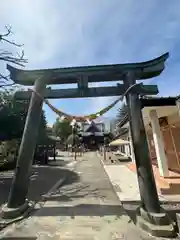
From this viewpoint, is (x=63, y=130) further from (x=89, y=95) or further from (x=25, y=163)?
(x=25, y=163)

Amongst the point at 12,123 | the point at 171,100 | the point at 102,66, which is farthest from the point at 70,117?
the point at 12,123

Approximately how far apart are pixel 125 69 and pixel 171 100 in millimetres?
1766

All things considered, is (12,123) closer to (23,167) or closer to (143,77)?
(23,167)

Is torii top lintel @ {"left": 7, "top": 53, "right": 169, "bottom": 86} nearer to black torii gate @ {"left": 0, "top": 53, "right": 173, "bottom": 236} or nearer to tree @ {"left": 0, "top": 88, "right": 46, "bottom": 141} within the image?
black torii gate @ {"left": 0, "top": 53, "right": 173, "bottom": 236}

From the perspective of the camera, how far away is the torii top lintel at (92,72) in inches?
222

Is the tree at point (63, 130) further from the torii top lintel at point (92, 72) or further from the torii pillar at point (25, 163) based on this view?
the torii pillar at point (25, 163)

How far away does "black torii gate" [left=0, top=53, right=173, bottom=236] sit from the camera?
4.68 metres

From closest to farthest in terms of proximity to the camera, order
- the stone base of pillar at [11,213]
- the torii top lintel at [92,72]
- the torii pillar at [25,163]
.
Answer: the stone base of pillar at [11,213] → the torii pillar at [25,163] → the torii top lintel at [92,72]

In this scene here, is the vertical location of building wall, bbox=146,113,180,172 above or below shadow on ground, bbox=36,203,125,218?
above

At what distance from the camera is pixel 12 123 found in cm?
1329

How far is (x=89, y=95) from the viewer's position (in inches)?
226

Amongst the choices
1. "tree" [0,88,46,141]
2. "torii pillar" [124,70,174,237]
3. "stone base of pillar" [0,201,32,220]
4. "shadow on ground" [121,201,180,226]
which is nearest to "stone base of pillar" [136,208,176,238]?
"torii pillar" [124,70,174,237]

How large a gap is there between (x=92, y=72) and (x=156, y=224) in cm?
418

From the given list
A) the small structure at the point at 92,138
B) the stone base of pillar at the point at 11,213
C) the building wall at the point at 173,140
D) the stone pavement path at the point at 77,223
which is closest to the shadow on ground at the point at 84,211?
the stone pavement path at the point at 77,223
